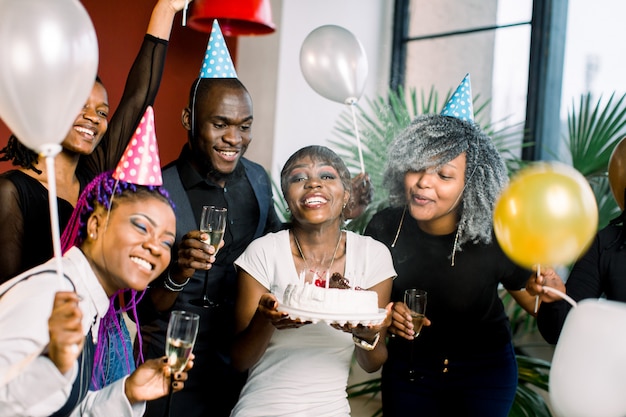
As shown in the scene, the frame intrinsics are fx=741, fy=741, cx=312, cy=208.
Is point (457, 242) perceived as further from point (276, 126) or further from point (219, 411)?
point (276, 126)

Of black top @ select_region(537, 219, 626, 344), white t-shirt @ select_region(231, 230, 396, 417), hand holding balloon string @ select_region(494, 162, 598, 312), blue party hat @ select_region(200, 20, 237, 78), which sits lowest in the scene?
white t-shirt @ select_region(231, 230, 396, 417)

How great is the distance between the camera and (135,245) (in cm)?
201

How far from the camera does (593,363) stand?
1967mm

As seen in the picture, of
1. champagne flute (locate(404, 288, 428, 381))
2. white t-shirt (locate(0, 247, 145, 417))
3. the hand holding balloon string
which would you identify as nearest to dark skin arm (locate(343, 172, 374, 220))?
champagne flute (locate(404, 288, 428, 381))

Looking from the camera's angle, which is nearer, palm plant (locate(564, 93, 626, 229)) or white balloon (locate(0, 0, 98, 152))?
white balloon (locate(0, 0, 98, 152))

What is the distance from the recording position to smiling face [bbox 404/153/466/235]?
2648 millimetres

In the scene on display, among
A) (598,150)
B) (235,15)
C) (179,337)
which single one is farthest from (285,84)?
(179,337)

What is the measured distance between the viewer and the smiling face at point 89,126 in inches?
93.9

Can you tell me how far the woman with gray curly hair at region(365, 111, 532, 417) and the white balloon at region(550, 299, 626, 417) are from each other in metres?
0.60

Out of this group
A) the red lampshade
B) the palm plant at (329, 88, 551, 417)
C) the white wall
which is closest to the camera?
the palm plant at (329, 88, 551, 417)

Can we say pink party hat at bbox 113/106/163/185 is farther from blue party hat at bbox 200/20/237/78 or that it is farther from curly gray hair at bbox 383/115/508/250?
curly gray hair at bbox 383/115/508/250

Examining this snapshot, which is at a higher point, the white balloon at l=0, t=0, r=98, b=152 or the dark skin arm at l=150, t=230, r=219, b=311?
the white balloon at l=0, t=0, r=98, b=152

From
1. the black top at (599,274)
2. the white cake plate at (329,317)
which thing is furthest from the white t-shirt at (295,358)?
the black top at (599,274)

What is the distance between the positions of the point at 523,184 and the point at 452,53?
11.1ft
